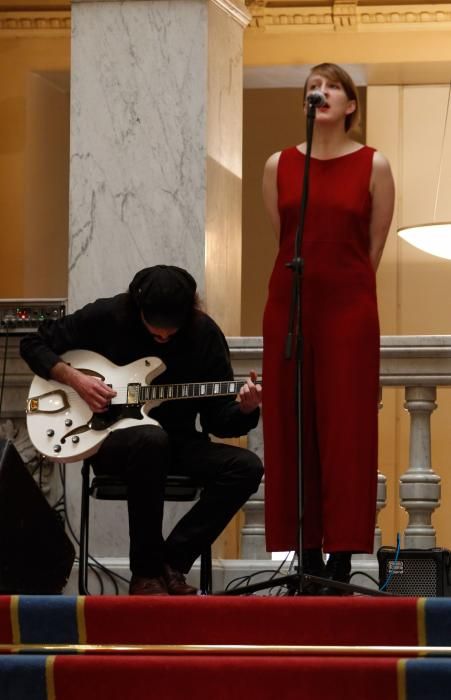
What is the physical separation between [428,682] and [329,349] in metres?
1.29

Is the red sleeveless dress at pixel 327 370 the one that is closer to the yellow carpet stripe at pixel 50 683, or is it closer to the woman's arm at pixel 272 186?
the woman's arm at pixel 272 186

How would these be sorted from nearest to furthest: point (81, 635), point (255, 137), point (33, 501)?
point (81, 635)
point (33, 501)
point (255, 137)

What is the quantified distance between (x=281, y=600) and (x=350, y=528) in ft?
2.21

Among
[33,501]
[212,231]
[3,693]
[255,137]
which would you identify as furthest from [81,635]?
[255,137]

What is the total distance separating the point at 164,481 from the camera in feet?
15.6

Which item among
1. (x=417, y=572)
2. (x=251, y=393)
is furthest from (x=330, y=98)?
(x=417, y=572)

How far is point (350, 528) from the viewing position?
4.42 metres

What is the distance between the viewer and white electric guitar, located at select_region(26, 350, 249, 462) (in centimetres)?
490

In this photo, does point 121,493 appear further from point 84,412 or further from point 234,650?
point 234,650

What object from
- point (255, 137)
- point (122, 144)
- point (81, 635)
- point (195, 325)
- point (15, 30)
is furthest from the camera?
point (255, 137)

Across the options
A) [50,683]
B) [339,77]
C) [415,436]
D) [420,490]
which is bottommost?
[50,683]

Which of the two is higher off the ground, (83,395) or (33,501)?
(83,395)

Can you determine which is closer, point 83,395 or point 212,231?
point 83,395

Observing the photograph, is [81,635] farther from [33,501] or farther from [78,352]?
[78,352]
